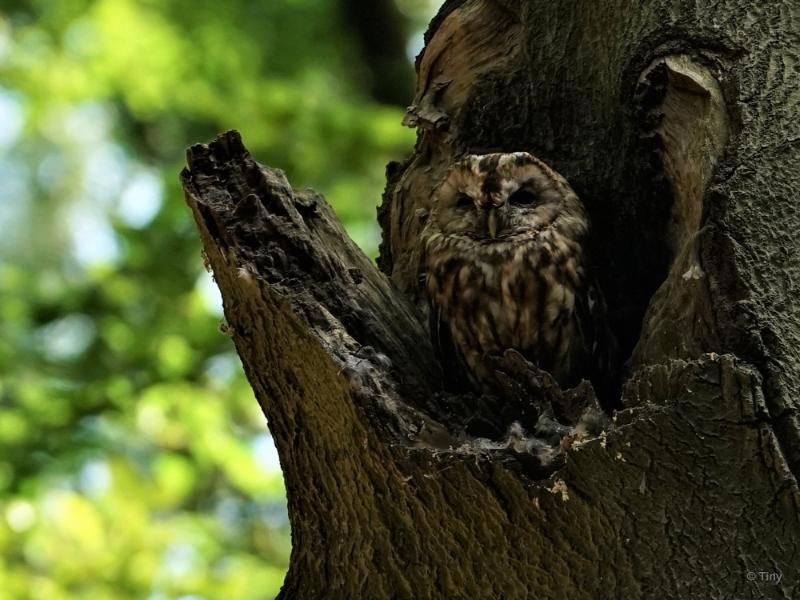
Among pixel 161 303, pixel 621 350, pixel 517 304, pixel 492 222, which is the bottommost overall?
pixel 621 350

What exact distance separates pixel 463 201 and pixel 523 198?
0.14m

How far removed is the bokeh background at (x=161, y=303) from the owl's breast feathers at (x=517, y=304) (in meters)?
1.86

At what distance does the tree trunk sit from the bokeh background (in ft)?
6.88

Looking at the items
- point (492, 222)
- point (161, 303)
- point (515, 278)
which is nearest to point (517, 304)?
point (515, 278)

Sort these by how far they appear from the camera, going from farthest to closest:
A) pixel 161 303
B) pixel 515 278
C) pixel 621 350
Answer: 1. pixel 161 303
2. pixel 515 278
3. pixel 621 350

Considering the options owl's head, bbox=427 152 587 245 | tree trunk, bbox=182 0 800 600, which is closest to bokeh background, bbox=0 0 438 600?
owl's head, bbox=427 152 587 245

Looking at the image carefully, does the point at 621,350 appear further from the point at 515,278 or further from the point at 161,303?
the point at 161,303

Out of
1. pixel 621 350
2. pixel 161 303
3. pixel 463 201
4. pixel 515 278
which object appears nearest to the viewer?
pixel 621 350

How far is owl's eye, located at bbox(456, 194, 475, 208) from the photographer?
2381mm

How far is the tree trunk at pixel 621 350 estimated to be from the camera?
1.36 m

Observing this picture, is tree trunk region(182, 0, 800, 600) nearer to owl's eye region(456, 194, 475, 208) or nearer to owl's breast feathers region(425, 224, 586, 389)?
owl's breast feathers region(425, 224, 586, 389)

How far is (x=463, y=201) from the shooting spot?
2406 mm

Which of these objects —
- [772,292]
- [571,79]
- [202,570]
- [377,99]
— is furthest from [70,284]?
[772,292]

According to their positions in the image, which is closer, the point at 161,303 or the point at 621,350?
the point at 621,350
